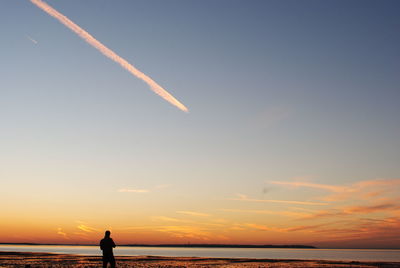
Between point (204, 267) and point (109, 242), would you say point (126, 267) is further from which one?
point (109, 242)

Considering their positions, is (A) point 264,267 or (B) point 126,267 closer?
(B) point 126,267

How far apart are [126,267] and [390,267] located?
92.1ft

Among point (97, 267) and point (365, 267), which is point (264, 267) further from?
point (97, 267)

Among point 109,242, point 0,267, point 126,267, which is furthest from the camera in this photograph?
point 126,267

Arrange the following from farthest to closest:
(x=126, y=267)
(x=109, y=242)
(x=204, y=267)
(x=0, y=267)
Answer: (x=204, y=267) → (x=126, y=267) → (x=0, y=267) → (x=109, y=242)

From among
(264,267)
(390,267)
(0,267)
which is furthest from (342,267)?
(0,267)

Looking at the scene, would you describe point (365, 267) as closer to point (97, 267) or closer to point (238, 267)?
point (238, 267)

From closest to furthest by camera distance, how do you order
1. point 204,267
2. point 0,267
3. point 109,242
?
point 109,242, point 0,267, point 204,267

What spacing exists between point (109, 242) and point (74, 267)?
1591 centimetres

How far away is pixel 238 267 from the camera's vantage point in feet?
142

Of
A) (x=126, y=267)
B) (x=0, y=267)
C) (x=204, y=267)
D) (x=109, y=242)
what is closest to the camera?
(x=109, y=242)

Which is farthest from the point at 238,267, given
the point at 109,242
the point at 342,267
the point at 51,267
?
the point at 109,242

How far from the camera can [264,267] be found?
43.6 metres

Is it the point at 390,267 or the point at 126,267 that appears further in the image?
the point at 390,267
